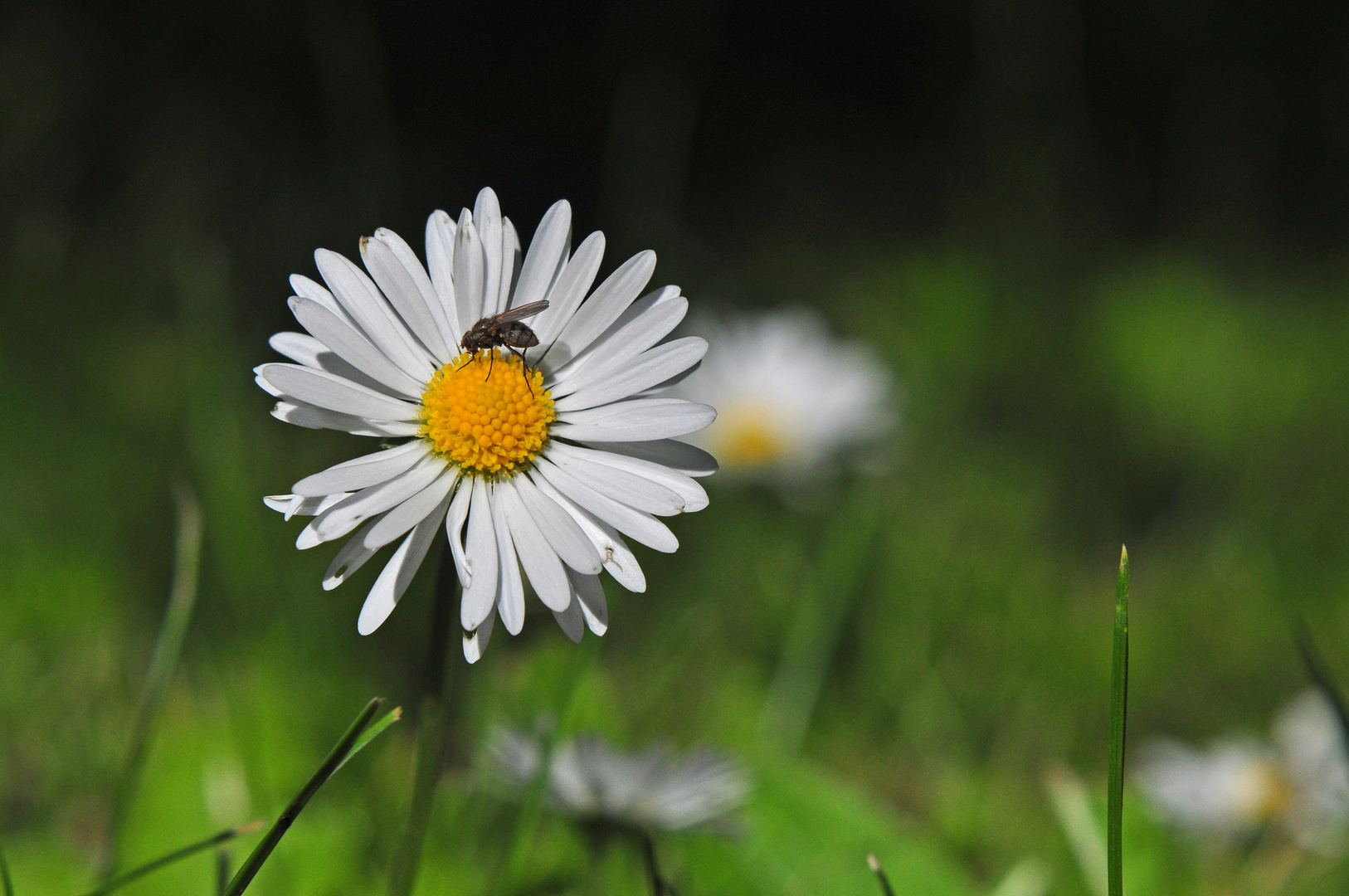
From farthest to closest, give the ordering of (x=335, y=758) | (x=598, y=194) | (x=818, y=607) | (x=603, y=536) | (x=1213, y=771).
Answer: (x=598, y=194), (x=818, y=607), (x=1213, y=771), (x=603, y=536), (x=335, y=758)

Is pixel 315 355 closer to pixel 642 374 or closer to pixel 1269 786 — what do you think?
pixel 642 374

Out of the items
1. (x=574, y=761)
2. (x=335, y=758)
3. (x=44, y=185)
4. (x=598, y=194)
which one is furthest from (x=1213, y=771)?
(x=44, y=185)

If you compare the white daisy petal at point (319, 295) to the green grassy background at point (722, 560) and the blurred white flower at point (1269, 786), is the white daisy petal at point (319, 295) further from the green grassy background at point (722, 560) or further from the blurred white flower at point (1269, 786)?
the blurred white flower at point (1269, 786)

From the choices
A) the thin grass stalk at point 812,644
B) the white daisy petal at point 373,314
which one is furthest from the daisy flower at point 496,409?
the thin grass stalk at point 812,644

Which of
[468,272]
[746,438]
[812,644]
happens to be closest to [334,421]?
[468,272]

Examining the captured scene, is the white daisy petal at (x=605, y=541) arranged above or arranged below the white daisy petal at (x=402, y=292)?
below

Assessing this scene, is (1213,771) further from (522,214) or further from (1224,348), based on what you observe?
(522,214)

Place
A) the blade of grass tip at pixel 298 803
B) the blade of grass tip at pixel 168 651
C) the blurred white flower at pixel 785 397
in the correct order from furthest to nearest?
the blurred white flower at pixel 785 397, the blade of grass tip at pixel 168 651, the blade of grass tip at pixel 298 803
